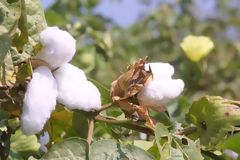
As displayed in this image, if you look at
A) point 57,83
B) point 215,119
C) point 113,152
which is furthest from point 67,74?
point 215,119

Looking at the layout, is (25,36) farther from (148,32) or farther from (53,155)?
(148,32)

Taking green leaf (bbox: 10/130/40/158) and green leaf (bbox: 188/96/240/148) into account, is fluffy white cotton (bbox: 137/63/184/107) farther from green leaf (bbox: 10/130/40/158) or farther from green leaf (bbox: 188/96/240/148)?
green leaf (bbox: 10/130/40/158)

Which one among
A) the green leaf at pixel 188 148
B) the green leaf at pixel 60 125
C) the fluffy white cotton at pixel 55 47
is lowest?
the green leaf at pixel 60 125

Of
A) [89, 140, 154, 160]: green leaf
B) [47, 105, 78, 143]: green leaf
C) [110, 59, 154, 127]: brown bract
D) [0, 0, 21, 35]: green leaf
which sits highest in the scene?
[0, 0, 21, 35]: green leaf

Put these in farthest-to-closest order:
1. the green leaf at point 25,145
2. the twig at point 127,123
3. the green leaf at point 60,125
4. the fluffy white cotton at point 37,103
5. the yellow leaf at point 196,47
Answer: the yellow leaf at point 196,47, the green leaf at point 25,145, the green leaf at point 60,125, the twig at point 127,123, the fluffy white cotton at point 37,103

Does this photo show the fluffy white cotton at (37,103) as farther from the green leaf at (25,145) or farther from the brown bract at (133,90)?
the green leaf at (25,145)

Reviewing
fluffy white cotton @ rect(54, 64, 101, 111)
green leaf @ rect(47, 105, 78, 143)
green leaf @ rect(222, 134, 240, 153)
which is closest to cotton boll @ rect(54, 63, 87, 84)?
fluffy white cotton @ rect(54, 64, 101, 111)

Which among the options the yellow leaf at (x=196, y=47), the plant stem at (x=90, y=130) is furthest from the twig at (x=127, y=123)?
the yellow leaf at (x=196, y=47)
